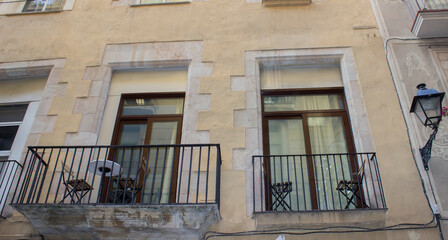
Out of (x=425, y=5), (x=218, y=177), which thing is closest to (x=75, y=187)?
(x=218, y=177)

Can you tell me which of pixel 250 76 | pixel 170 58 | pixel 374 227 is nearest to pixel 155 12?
pixel 170 58

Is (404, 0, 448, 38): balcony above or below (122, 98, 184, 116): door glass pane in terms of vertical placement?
above

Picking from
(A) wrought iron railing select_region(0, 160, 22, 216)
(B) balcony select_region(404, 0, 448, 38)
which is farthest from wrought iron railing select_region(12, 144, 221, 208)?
(B) balcony select_region(404, 0, 448, 38)

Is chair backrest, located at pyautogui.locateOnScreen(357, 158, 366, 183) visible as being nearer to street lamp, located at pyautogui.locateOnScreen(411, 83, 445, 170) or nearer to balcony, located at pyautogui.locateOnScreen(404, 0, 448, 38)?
street lamp, located at pyautogui.locateOnScreen(411, 83, 445, 170)

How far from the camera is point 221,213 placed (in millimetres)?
5227

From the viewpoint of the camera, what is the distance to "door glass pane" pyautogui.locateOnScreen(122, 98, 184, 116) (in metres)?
6.59

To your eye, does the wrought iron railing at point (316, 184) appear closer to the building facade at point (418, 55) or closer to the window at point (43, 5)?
the building facade at point (418, 55)

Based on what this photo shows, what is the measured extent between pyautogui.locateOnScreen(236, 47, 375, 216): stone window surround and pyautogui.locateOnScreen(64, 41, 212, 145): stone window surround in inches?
23.6

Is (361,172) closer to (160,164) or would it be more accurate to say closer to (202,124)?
(202,124)

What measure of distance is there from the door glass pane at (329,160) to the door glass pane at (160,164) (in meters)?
2.15

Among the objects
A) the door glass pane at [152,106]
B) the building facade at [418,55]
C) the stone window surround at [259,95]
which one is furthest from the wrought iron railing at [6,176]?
the building facade at [418,55]

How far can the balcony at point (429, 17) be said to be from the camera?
250 inches

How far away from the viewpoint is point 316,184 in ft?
18.5

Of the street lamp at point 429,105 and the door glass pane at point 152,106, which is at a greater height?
the door glass pane at point 152,106
